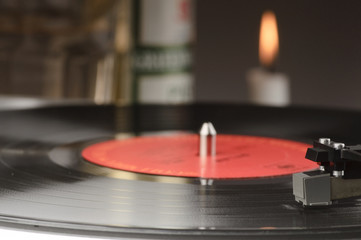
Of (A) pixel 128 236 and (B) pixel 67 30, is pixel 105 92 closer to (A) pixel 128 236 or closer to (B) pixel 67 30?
(B) pixel 67 30

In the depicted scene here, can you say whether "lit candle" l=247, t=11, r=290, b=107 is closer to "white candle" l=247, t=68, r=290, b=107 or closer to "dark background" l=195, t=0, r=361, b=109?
"white candle" l=247, t=68, r=290, b=107

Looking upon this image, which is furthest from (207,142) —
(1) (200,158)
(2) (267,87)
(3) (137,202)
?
(2) (267,87)

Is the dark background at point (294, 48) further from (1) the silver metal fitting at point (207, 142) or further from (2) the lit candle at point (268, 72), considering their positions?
(1) the silver metal fitting at point (207, 142)

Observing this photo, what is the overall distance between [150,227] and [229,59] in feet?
5.09

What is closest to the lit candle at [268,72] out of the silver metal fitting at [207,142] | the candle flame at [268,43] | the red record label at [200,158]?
the candle flame at [268,43]

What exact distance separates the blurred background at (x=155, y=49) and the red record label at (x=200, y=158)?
70 centimetres

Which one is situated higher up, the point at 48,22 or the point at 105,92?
the point at 48,22

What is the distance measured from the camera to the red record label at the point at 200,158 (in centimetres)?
70

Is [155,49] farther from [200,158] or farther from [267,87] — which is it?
[200,158]

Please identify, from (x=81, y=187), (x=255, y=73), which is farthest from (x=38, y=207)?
(x=255, y=73)

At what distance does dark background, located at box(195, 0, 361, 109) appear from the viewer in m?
1.56

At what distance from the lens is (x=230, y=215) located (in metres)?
0.49

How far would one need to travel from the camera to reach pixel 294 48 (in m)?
1.74

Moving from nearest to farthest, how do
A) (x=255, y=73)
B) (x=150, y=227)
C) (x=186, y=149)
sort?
(x=150, y=227) < (x=186, y=149) < (x=255, y=73)
